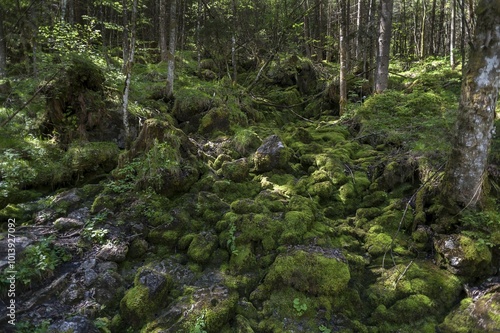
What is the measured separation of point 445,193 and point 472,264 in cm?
135

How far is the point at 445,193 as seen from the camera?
19.4ft

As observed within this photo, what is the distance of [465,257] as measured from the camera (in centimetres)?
513

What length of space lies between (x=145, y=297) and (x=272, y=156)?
5.20 meters

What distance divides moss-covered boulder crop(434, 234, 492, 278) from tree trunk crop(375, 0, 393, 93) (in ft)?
29.3

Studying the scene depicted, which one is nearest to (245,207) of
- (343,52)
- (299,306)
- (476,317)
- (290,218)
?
(290,218)

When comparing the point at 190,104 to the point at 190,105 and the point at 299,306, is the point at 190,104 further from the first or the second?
the point at 299,306

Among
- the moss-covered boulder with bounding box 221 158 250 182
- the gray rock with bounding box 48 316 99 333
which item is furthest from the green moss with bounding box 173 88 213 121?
the gray rock with bounding box 48 316 99 333

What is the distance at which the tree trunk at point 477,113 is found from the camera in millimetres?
5191

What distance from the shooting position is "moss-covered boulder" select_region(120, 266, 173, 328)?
4531 millimetres

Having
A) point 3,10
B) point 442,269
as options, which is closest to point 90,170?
point 442,269

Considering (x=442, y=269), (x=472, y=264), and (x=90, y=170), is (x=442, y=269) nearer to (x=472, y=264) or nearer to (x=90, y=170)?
(x=472, y=264)

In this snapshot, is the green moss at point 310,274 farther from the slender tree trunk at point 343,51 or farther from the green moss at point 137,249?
the slender tree trunk at point 343,51

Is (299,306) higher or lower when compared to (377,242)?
lower

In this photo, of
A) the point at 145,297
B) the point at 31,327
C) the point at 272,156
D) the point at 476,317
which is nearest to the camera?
the point at 31,327
